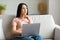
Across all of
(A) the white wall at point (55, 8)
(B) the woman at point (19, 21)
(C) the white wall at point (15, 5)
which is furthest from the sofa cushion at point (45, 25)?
(C) the white wall at point (15, 5)

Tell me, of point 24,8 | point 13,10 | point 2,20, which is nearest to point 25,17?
point 24,8

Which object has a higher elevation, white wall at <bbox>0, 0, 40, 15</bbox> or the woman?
white wall at <bbox>0, 0, 40, 15</bbox>

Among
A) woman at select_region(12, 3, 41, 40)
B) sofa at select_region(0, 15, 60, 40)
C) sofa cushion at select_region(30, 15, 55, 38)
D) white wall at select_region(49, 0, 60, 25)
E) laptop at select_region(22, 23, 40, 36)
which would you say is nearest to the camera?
laptop at select_region(22, 23, 40, 36)

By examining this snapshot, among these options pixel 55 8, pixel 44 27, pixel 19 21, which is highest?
pixel 55 8

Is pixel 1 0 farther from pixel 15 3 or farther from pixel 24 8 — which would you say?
pixel 24 8

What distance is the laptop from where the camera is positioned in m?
2.14

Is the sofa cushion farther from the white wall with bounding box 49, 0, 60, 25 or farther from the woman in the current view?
the white wall with bounding box 49, 0, 60, 25

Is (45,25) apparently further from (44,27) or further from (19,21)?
(19,21)

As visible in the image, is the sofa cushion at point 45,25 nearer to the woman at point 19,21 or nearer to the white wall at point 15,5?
the woman at point 19,21

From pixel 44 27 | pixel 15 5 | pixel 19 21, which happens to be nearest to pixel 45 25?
pixel 44 27

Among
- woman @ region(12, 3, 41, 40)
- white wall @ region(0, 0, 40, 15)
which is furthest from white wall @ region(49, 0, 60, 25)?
woman @ region(12, 3, 41, 40)

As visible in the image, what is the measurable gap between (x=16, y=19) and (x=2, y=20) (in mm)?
232

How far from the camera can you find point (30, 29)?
2166 mm

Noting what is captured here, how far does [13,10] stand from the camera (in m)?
4.03
